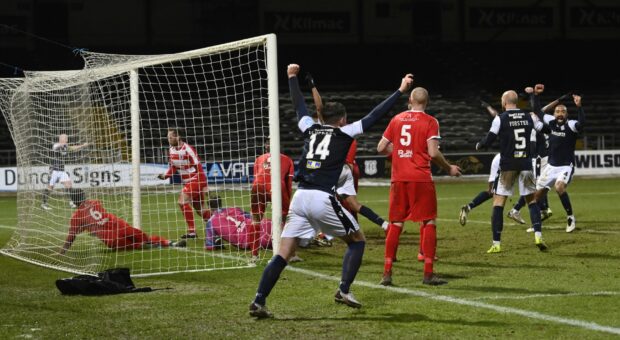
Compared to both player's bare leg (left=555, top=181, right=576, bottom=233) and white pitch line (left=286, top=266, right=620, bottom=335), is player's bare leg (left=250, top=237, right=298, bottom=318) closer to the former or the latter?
white pitch line (left=286, top=266, right=620, bottom=335)

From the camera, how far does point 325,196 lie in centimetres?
813

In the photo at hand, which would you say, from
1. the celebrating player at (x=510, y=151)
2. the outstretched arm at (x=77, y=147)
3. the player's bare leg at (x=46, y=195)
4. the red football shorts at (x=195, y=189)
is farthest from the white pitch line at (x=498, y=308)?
the player's bare leg at (x=46, y=195)

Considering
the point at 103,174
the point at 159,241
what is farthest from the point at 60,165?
the point at 159,241

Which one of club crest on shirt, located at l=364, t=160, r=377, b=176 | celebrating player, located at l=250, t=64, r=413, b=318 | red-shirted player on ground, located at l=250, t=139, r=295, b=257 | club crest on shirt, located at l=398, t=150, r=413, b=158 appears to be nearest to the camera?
celebrating player, located at l=250, t=64, r=413, b=318

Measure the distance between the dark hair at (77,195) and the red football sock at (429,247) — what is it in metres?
5.86


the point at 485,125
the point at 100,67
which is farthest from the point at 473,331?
the point at 485,125

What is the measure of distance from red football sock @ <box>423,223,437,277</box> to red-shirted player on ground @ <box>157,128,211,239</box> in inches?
241

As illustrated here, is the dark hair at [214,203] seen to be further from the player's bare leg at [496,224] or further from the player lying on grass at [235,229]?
the player's bare leg at [496,224]

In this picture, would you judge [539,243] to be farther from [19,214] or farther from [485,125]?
[485,125]

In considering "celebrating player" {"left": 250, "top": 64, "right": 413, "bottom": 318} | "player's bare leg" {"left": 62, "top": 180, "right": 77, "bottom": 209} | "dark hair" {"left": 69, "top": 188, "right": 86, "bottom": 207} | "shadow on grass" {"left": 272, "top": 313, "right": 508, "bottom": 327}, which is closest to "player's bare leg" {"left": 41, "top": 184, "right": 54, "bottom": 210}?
"player's bare leg" {"left": 62, "top": 180, "right": 77, "bottom": 209}

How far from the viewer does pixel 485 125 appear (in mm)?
39812

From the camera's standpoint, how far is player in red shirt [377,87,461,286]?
10.0m

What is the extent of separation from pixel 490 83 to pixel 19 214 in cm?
3129

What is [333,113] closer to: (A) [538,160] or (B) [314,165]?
(B) [314,165]
